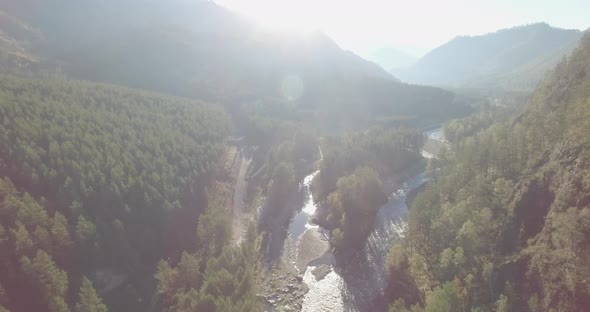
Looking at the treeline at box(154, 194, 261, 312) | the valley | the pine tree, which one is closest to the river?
the valley

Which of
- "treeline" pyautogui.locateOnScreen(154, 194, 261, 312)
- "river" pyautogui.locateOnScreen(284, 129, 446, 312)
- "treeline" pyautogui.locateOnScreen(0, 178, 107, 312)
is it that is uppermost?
"treeline" pyautogui.locateOnScreen(0, 178, 107, 312)

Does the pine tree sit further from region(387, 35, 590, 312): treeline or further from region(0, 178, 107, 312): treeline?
region(387, 35, 590, 312): treeline

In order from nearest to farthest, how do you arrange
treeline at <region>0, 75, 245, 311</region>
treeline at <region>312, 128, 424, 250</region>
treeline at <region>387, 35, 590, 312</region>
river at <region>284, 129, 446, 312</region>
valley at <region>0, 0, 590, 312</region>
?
1. treeline at <region>387, 35, 590, 312</region>
2. valley at <region>0, 0, 590, 312</region>
3. treeline at <region>0, 75, 245, 311</region>
4. river at <region>284, 129, 446, 312</region>
5. treeline at <region>312, 128, 424, 250</region>

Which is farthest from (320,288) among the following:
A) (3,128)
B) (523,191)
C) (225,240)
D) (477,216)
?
(3,128)

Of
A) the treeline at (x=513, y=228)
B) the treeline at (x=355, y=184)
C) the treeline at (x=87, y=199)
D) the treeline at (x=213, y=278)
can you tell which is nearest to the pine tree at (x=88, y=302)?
the treeline at (x=87, y=199)

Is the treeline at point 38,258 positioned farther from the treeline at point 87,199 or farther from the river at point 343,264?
the river at point 343,264

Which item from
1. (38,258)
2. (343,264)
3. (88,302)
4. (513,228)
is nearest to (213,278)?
(88,302)

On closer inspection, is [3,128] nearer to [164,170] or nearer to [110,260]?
[164,170]
